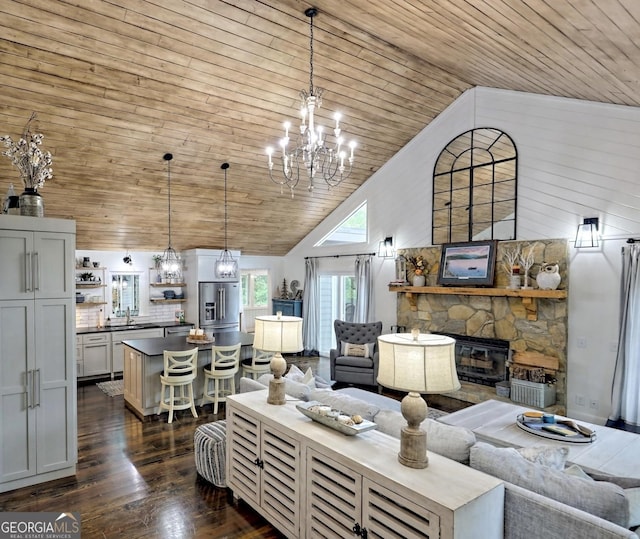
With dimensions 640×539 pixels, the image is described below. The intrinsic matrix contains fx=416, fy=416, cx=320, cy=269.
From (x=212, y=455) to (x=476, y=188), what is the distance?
5314 millimetres

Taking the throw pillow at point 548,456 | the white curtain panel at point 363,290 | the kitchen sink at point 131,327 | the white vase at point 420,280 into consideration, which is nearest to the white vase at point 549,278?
the white vase at point 420,280

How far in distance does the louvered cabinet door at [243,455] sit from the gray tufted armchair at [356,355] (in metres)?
3.54

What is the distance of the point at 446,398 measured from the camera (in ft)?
21.8

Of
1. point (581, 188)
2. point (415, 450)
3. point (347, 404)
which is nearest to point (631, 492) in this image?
point (415, 450)

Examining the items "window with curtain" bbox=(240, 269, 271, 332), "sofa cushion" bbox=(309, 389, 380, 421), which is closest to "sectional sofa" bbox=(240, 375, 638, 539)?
"sofa cushion" bbox=(309, 389, 380, 421)

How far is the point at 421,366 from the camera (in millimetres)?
2166

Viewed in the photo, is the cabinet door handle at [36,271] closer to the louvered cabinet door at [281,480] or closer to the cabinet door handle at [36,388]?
the cabinet door handle at [36,388]

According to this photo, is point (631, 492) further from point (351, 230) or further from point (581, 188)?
point (351, 230)

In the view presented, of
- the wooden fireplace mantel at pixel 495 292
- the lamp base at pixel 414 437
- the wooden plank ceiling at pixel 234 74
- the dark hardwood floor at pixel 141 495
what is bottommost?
the dark hardwood floor at pixel 141 495

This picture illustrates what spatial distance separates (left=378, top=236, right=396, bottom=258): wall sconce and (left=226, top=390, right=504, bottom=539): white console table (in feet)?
15.5

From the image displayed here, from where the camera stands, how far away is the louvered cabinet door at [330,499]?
92.0 inches

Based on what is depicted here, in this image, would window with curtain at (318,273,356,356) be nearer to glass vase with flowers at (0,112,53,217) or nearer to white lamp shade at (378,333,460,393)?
glass vase with flowers at (0,112,53,217)

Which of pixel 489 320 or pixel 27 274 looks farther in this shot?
pixel 489 320

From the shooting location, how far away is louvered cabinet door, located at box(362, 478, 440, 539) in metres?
1.96
